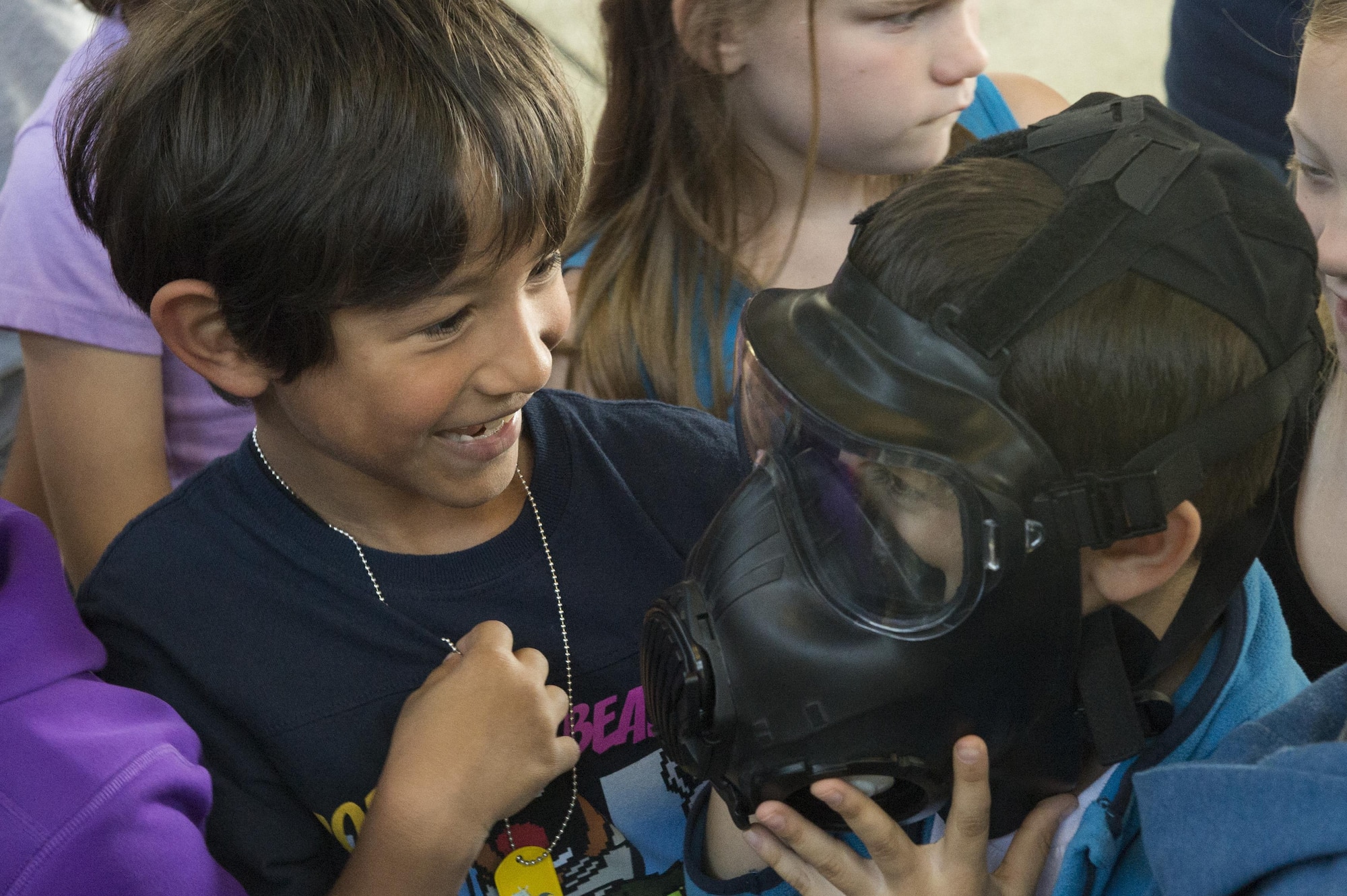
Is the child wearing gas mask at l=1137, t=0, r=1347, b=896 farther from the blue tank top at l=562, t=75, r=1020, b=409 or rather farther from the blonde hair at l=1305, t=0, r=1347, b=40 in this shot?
the blue tank top at l=562, t=75, r=1020, b=409

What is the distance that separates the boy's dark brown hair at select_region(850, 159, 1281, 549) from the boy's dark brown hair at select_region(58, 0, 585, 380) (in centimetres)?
40

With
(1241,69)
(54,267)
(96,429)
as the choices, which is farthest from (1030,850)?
(1241,69)

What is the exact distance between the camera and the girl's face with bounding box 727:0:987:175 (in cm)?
190

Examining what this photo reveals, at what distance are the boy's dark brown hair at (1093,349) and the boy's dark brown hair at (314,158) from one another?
405 mm

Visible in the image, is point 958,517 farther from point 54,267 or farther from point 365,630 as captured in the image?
point 54,267

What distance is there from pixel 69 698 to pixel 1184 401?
1.01 meters

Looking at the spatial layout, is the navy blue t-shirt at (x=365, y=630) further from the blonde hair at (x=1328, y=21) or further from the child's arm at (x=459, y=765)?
the blonde hair at (x=1328, y=21)

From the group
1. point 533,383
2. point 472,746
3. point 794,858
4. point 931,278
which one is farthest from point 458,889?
point 931,278

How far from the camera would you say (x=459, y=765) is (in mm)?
1315

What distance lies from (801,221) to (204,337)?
1.09 meters

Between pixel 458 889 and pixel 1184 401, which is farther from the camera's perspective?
pixel 458 889

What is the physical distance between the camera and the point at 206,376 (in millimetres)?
1385

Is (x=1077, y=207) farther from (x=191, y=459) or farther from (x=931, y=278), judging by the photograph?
(x=191, y=459)

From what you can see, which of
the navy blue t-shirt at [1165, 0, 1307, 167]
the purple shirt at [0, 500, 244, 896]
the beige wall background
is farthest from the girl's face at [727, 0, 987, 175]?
the beige wall background
